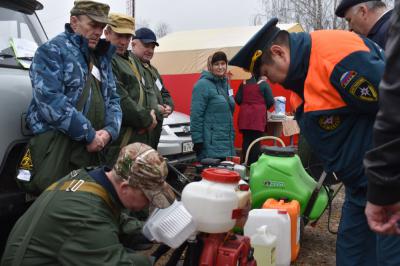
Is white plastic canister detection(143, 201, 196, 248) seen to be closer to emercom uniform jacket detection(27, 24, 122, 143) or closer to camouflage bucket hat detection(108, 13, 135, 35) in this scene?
emercom uniform jacket detection(27, 24, 122, 143)

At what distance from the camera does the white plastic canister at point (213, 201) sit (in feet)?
7.06

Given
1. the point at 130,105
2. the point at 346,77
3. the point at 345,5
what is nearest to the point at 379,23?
the point at 345,5

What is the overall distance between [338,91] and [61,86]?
67.8 inches

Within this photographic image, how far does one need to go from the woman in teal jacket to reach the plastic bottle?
7.38ft

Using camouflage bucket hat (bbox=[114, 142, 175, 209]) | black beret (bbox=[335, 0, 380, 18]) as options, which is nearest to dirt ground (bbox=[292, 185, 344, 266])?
black beret (bbox=[335, 0, 380, 18])

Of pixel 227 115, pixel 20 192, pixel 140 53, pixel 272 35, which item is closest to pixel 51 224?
pixel 20 192

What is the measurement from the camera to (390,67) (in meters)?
1.34

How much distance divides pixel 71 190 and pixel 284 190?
2.00 metres

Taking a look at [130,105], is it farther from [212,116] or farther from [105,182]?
[105,182]

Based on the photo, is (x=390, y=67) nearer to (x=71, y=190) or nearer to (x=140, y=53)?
→ (x=71, y=190)

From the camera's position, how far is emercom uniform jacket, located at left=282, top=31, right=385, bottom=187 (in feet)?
6.79

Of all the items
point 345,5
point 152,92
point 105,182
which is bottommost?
point 152,92

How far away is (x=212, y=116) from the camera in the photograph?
507 cm

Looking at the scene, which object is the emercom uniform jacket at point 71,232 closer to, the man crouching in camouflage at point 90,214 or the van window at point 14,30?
the man crouching in camouflage at point 90,214
